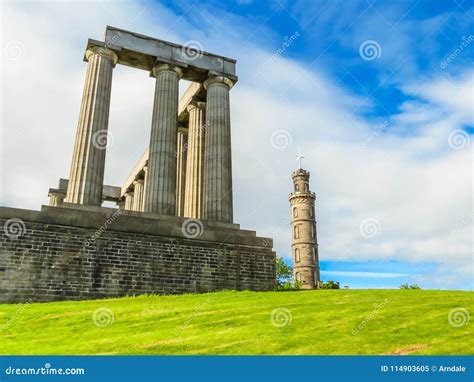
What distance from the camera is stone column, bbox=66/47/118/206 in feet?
81.4

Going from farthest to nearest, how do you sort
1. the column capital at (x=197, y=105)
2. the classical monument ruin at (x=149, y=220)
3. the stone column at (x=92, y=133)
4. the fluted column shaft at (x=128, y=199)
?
the fluted column shaft at (x=128, y=199), the column capital at (x=197, y=105), the stone column at (x=92, y=133), the classical monument ruin at (x=149, y=220)

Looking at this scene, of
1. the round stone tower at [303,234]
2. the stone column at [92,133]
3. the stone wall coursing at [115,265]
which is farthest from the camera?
the round stone tower at [303,234]

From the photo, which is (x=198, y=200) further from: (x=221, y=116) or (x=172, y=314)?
(x=172, y=314)

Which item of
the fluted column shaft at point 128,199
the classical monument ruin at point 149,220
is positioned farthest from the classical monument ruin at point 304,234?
the classical monument ruin at point 149,220

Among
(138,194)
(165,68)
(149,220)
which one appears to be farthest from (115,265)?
(138,194)

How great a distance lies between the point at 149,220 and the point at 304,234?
6273 centimetres

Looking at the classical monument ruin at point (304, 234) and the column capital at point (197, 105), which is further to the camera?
the classical monument ruin at point (304, 234)

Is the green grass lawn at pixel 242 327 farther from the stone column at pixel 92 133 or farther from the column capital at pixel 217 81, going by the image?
the column capital at pixel 217 81

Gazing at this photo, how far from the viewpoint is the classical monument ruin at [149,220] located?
21250 mm

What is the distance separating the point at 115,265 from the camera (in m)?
22.5

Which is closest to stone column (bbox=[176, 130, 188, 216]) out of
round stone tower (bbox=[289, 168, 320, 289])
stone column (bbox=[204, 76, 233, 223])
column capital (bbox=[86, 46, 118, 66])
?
stone column (bbox=[204, 76, 233, 223])

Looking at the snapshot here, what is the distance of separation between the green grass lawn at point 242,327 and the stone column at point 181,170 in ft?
57.8

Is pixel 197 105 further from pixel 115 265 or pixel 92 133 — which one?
pixel 115 265

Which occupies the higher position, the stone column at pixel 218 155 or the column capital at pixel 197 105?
the column capital at pixel 197 105
